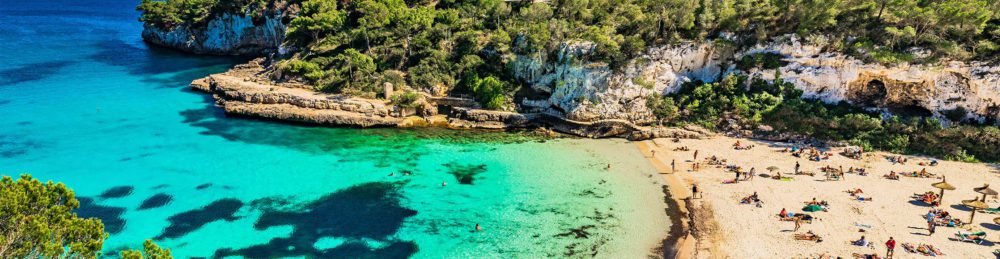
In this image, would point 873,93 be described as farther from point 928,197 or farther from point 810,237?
point 810,237

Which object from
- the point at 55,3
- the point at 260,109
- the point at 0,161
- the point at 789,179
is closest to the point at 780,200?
the point at 789,179

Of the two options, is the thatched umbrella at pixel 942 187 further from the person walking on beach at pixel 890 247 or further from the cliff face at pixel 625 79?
the cliff face at pixel 625 79

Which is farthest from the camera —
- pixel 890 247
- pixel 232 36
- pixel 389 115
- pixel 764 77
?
pixel 232 36

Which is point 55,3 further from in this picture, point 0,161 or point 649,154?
point 649,154

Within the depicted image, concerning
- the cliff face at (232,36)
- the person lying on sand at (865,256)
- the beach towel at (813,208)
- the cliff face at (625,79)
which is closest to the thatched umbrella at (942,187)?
the beach towel at (813,208)

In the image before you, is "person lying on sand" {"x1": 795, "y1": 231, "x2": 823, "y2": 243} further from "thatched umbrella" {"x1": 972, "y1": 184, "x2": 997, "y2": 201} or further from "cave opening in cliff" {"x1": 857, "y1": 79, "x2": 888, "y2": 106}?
"cave opening in cliff" {"x1": 857, "y1": 79, "x2": 888, "y2": 106}

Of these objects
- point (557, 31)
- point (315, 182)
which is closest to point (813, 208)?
point (557, 31)

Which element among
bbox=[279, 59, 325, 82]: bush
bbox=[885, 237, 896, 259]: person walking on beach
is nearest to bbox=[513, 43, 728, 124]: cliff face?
bbox=[885, 237, 896, 259]: person walking on beach
